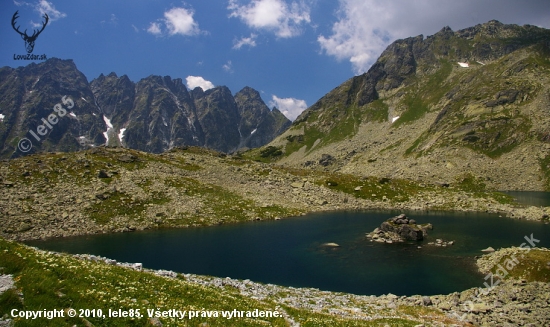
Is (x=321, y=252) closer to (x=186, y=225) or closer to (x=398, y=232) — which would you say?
(x=398, y=232)

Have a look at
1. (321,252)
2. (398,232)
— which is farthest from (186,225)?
(398,232)

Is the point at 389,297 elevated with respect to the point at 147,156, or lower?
lower

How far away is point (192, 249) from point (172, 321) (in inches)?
1988

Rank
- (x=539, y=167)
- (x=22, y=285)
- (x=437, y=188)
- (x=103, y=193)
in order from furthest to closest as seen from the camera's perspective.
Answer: (x=539, y=167), (x=437, y=188), (x=103, y=193), (x=22, y=285)

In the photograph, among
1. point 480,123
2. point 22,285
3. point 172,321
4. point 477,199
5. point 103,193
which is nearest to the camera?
point 22,285

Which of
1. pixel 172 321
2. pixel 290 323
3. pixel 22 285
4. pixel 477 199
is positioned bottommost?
pixel 290 323

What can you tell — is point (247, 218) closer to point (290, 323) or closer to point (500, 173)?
point (290, 323)

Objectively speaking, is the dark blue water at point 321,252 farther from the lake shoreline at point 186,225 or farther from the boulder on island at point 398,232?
the lake shoreline at point 186,225

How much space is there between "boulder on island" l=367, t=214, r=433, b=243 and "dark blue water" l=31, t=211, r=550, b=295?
2763mm

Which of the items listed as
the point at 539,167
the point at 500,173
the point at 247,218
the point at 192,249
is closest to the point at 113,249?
the point at 192,249

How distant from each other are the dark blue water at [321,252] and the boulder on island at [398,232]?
2.76 m

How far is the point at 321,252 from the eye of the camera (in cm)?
6159

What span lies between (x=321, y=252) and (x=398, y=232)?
21.3 meters

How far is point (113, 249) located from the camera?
2480 inches
